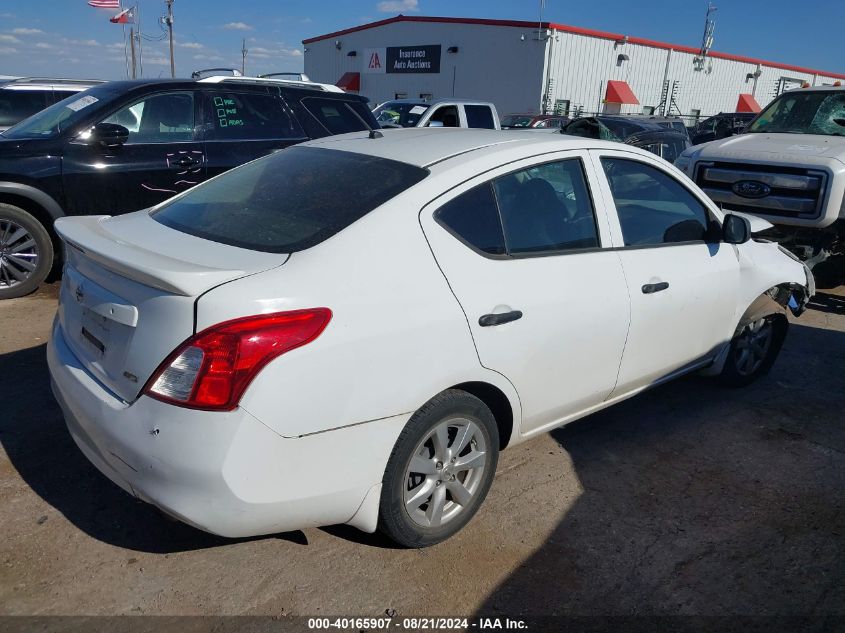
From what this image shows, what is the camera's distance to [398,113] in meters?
17.6

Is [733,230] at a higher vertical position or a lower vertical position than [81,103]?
lower

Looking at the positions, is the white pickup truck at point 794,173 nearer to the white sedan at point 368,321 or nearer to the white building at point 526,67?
the white sedan at point 368,321

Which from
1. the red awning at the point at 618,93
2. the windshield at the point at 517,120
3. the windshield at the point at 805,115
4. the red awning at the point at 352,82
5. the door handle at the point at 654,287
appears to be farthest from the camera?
the red awning at the point at 352,82

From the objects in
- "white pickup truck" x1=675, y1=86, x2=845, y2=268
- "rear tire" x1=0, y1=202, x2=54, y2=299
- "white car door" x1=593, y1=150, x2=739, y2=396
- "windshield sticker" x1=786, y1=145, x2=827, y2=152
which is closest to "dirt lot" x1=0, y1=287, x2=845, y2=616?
"white car door" x1=593, y1=150, x2=739, y2=396

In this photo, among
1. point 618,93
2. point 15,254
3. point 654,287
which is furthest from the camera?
point 618,93

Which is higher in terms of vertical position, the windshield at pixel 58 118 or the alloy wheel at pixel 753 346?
the windshield at pixel 58 118

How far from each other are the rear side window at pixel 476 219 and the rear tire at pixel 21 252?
15.1 ft

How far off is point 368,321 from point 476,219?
2.52 feet

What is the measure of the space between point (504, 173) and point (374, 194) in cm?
63

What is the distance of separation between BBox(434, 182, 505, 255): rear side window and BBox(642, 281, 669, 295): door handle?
0.95 metres

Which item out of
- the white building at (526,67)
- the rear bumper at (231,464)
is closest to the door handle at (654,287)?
the rear bumper at (231,464)

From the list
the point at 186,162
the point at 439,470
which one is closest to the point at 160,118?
the point at 186,162

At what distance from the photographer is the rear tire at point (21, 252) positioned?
5820 mm

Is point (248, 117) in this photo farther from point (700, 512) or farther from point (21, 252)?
point (700, 512)
